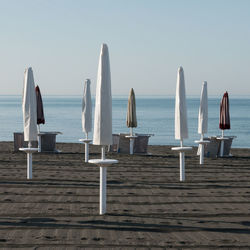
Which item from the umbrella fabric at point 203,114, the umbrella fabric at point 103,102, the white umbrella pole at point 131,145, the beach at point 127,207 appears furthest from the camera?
the white umbrella pole at point 131,145

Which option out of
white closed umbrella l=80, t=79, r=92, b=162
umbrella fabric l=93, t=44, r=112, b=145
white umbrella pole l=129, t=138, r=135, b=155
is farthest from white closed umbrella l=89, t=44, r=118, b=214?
white umbrella pole l=129, t=138, r=135, b=155

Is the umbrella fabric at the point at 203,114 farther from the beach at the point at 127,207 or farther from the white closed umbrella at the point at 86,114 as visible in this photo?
the white closed umbrella at the point at 86,114

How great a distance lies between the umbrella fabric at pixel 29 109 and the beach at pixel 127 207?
3.12 feet

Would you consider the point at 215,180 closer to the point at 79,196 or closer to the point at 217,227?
the point at 79,196

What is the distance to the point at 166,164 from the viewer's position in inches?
489

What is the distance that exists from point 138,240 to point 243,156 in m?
10.2

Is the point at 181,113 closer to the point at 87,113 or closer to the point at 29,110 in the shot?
the point at 29,110

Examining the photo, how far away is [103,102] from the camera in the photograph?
6.13 meters

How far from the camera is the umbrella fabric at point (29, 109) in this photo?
8953 millimetres

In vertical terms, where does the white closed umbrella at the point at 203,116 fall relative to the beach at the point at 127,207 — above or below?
above

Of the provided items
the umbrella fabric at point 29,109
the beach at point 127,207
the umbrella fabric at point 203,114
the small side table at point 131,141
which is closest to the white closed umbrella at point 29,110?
the umbrella fabric at point 29,109

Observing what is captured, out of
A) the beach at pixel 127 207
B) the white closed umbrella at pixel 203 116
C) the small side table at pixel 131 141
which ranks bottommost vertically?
the beach at pixel 127 207

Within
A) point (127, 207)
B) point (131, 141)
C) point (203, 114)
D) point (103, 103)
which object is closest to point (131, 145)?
point (131, 141)

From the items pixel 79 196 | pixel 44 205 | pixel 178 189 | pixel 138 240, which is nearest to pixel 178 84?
pixel 178 189
